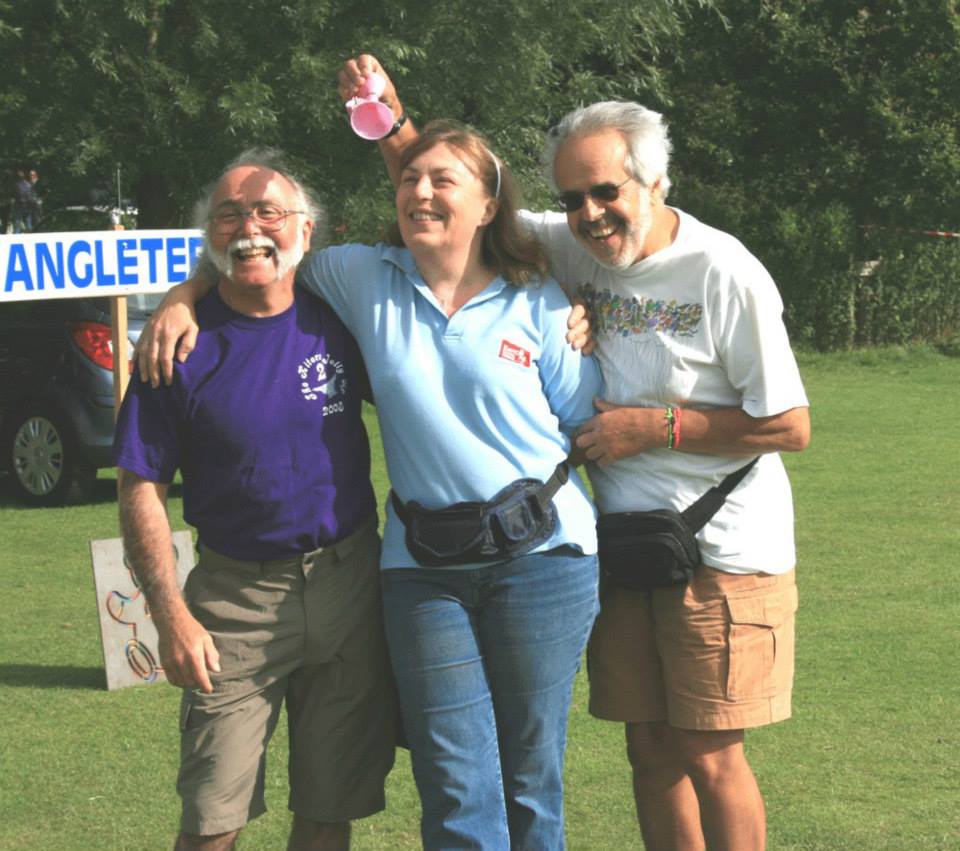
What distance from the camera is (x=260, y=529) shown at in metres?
3.73

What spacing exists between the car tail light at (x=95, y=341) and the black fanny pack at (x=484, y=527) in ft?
26.4

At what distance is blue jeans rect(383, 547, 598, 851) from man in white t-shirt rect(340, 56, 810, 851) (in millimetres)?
314

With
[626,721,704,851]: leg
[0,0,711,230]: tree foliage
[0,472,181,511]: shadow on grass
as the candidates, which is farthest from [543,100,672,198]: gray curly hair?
[0,0,711,230]: tree foliage

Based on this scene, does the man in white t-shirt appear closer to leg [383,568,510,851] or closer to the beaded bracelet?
the beaded bracelet

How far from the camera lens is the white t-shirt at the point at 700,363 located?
380 centimetres

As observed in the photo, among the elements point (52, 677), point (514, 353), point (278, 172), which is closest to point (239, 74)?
point (52, 677)

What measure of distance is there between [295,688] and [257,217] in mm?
1070

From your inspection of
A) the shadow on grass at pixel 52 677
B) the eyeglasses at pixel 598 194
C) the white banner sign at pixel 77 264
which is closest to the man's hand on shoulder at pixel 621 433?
the eyeglasses at pixel 598 194

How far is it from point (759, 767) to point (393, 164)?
253cm

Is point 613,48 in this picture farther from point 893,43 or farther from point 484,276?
point 484,276

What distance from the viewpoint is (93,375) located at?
11.3 meters

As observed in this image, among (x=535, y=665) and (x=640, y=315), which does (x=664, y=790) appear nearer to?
(x=535, y=665)

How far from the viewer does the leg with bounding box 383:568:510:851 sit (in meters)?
3.67

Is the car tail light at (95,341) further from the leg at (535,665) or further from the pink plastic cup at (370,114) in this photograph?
the leg at (535,665)
